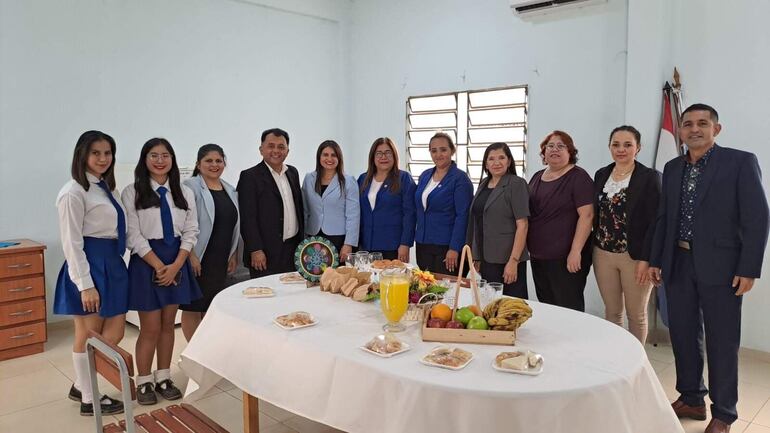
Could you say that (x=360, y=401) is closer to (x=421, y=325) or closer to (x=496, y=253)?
(x=421, y=325)

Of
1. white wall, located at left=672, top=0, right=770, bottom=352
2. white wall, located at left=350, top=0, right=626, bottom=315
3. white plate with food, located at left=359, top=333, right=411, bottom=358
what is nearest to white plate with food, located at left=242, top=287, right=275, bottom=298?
white plate with food, located at left=359, top=333, right=411, bottom=358

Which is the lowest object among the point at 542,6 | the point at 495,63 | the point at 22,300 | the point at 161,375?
the point at 161,375

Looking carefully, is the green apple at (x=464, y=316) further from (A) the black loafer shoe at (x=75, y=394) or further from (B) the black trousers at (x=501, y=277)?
(A) the black loafer shoe at (x=75, y=394)

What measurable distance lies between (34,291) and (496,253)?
327 centimetres

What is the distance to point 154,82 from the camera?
4930mm

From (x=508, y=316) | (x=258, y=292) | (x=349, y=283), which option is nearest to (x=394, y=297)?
(x=508, y=316)

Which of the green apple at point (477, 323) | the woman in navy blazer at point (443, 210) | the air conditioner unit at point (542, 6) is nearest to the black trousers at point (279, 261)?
the woman in navy blazer at point (443, 210)

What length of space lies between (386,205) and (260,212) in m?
0.84

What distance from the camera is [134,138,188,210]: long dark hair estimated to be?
2959 millimetres

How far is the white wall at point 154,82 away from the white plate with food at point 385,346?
12.4 ft

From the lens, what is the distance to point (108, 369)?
66.7 inches

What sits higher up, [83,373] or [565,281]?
[565,281]

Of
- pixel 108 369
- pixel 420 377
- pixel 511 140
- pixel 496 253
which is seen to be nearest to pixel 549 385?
pixel 420 377

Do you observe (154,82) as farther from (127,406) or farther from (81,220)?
(127,406)
